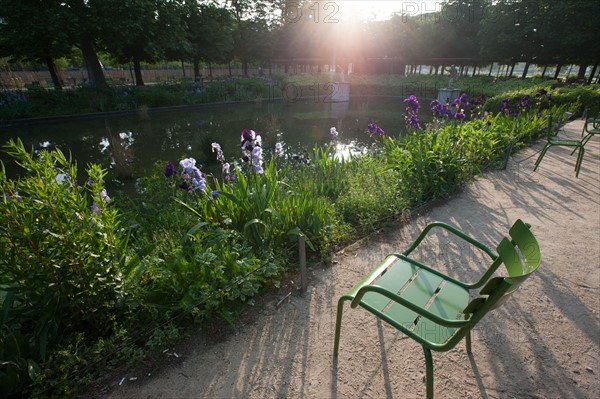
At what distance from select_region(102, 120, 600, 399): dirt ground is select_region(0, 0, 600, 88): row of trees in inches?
374

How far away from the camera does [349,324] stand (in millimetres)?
2357

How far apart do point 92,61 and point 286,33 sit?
27430mm

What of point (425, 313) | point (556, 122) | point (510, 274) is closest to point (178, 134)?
point (425, 313)

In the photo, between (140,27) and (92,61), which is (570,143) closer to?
(140,27)

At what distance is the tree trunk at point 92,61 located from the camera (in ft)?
60.6

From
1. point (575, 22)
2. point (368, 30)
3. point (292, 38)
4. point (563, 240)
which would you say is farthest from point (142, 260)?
point (368, 30)

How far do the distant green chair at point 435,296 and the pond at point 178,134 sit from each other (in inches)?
205

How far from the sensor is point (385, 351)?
2.14 metres

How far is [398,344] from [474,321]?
3.32 ft

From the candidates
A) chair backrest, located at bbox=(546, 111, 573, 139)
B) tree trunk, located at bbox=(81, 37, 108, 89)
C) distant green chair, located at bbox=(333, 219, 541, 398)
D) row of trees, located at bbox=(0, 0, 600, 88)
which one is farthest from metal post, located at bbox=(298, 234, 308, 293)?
tree trunk, located at bbox=(81, 37, 108, 89)

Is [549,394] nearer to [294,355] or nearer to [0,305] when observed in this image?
[294,355]

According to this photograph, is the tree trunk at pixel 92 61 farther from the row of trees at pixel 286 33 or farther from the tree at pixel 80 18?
the tree at pixel 80 18

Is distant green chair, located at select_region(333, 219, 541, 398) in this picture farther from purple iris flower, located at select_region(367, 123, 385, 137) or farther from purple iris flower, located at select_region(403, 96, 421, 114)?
purple iris flower, located at select_region(403, 96, 421, 114)

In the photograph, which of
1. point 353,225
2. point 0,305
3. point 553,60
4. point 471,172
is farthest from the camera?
point 553,60
